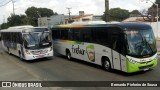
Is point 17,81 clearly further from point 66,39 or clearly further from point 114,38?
point 66,39

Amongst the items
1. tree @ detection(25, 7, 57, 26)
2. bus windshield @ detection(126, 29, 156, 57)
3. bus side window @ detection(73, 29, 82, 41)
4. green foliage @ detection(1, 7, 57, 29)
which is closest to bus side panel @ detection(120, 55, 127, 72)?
bus windshield @ detection(126, 29, 156, 57)

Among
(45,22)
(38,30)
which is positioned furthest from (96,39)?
(45,22)

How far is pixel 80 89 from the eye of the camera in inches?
416

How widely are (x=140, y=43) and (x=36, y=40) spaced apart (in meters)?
9.19

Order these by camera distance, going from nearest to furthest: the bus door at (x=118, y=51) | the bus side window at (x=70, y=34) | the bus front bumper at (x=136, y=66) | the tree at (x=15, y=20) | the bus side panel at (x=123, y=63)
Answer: the bus front bumper at (x=136, y=66), the bus side panel at (x=123, y=63), the bus door at (x=118, y=51), the bus side window at (x=70, y=34), the tree at (x=15, y=20)

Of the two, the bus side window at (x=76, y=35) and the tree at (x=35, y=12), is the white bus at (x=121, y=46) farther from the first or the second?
the tree at (x=35, y=12)

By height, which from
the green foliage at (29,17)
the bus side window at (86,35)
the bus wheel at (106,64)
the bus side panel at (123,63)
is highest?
the green foliage at (29,17)

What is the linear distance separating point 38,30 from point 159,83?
36.6 feet

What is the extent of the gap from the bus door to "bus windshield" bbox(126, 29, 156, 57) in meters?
0.38

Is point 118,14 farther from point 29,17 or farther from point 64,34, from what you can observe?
point 64,34

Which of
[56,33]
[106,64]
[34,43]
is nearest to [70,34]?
[34,43]

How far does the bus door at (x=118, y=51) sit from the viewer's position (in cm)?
1229

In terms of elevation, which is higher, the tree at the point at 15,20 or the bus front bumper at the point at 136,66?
the tree at the point at 15,20

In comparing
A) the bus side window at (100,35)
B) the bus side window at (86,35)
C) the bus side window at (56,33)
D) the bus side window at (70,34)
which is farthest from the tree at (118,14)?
the bus side window at (100,35)
